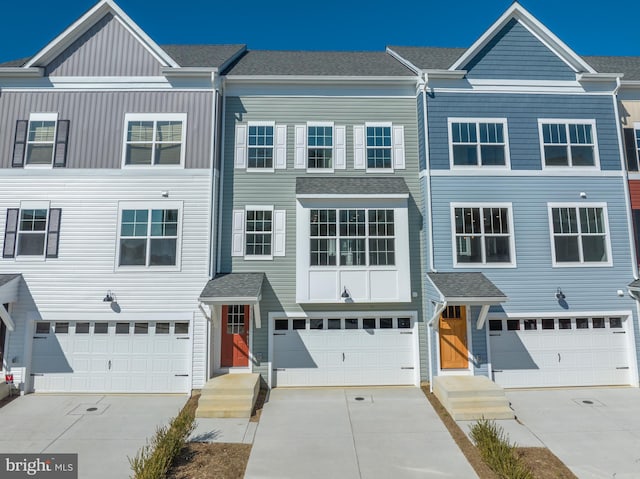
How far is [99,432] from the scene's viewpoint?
8203 millimetres

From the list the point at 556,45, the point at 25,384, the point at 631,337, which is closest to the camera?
the point at 25,384

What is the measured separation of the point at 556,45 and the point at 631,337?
381 inches

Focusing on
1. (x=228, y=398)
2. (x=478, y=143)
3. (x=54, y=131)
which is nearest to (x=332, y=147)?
(x=478, y=143)

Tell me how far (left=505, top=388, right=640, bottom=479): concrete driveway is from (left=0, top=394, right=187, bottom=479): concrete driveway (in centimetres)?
839

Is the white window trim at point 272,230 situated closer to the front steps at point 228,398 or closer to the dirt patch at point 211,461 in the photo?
the front steps at point 228,398

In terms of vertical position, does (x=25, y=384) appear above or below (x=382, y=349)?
below

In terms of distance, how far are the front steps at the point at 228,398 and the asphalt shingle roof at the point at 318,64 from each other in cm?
986

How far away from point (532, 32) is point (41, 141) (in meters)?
16.4

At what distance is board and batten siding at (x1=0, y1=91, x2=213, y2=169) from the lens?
11.3m

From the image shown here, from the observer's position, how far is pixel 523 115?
464 inches

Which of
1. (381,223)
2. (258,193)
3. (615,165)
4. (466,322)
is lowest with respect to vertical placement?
(466,322)

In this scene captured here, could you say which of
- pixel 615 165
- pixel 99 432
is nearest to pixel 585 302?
pixel 615 165

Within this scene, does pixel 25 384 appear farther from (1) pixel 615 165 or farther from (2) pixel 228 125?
(1) pixel 615 165

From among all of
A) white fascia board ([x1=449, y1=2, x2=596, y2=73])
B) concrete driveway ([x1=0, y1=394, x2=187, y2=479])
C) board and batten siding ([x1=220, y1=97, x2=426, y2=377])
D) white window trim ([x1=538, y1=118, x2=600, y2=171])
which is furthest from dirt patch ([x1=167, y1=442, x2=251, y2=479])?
white fascia board ([x1=449, y1=2, x2=596, y2=73])
